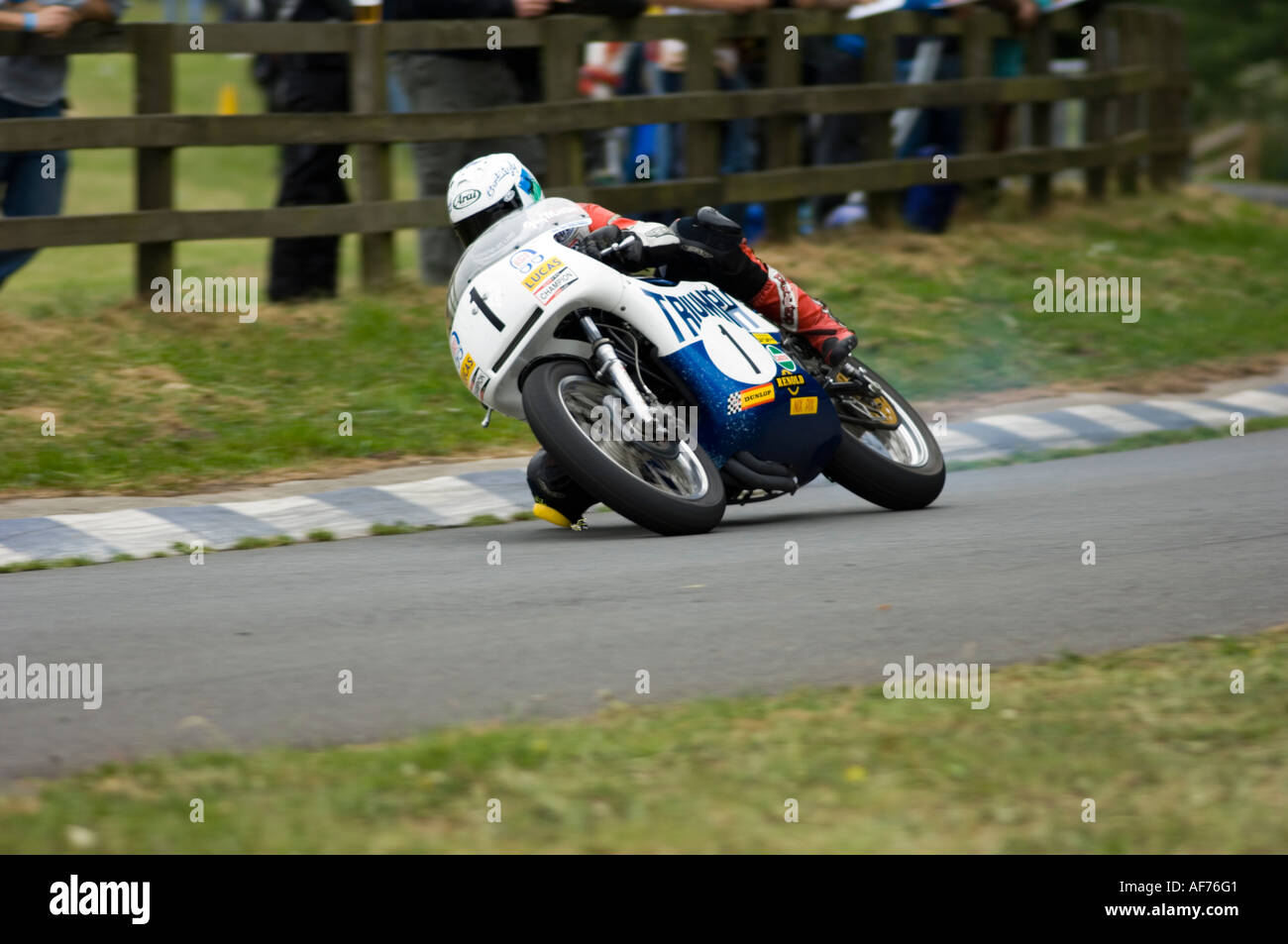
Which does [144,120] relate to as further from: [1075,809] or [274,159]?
[274,159]

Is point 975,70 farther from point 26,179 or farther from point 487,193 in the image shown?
point 487,193

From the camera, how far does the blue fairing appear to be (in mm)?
6680

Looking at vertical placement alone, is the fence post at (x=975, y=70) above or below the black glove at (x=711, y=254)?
above

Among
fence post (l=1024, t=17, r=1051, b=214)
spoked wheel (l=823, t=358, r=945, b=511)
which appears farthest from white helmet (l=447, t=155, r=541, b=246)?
fence post (l=1024, t=17, r=1051, b=214)

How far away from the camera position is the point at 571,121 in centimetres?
1091

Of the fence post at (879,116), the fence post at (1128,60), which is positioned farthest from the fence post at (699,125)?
the fence post at (1128,60)

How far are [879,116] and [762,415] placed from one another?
6824mm

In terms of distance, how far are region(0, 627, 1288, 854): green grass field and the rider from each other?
2562mm

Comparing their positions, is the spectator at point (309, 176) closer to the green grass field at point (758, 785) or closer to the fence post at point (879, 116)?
the fence post at point (879, 116)

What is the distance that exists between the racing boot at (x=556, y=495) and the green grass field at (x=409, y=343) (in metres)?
1.46

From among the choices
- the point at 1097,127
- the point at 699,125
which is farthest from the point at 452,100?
the point at 1097,127

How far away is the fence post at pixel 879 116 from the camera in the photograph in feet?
42.9
